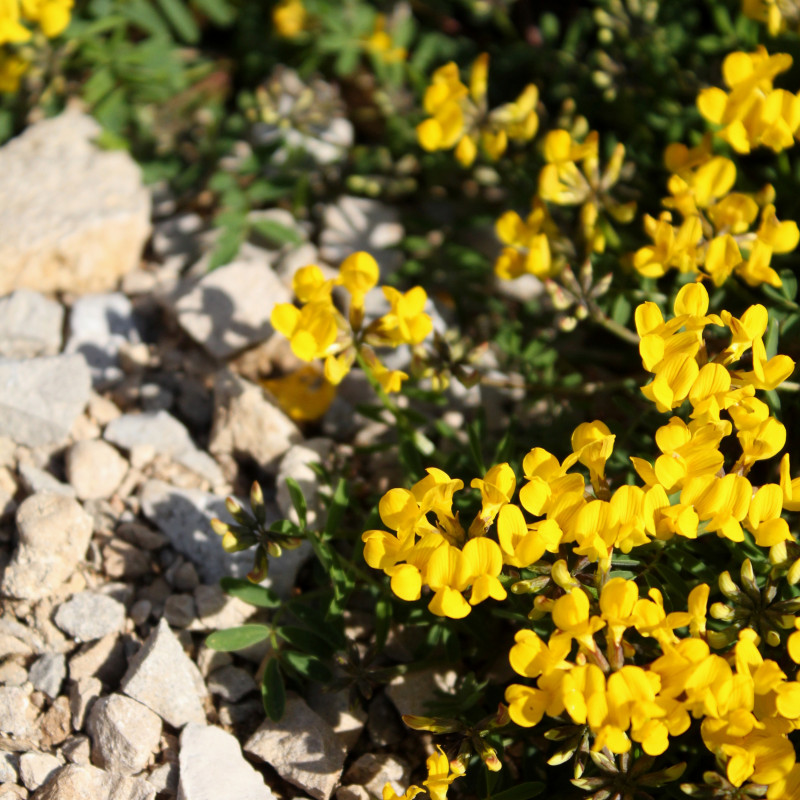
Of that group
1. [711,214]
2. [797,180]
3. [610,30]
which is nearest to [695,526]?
[711,214]

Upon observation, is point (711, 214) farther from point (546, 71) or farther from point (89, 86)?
point (89, 86)

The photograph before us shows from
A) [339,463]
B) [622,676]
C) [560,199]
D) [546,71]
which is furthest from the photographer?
[546,71]

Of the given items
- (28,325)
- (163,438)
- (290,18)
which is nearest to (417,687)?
(163,438)

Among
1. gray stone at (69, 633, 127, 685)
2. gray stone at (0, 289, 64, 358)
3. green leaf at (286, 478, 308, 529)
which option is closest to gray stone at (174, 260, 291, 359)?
gray stone at (0, 289, 64, 358)

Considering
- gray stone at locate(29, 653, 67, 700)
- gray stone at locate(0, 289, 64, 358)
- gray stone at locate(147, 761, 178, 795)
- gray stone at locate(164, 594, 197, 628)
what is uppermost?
gray stone at locate(0, 289, 64, 358)

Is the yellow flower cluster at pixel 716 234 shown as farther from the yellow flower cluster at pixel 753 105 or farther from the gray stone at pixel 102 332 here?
the gray stone at pixel 102 332

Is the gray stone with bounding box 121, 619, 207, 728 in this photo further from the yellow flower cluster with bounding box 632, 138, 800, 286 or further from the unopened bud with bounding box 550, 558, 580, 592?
the yellow flower cluster with bounding box 632, 138, 800, 286
